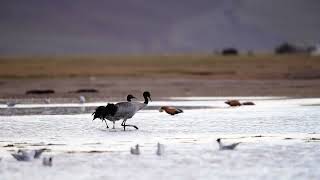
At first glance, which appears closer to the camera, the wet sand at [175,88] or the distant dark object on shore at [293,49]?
the wet sand at [175,88]

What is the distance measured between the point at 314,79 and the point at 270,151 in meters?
35.0

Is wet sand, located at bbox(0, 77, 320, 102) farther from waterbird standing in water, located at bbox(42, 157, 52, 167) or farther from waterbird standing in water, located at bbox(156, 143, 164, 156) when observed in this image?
waterbird standing in water, located at bbox(42, 157, 52, 167)

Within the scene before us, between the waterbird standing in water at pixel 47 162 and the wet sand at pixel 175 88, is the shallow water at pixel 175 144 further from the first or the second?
the wet sand at pixel 175 88

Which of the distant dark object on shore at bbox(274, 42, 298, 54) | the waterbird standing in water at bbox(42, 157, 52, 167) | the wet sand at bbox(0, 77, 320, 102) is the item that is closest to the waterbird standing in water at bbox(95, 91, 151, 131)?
the waterbird standing in water at bbox(42, 157, 52, 167)

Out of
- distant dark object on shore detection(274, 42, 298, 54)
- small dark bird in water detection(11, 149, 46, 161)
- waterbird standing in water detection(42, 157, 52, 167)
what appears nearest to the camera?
waterbird standing in water detection(42, 157, 52, 167)

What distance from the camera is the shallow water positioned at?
12711mm

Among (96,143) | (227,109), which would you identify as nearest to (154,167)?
(96,143)

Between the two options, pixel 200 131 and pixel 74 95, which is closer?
pixel 200 131

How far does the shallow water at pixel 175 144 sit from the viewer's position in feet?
41.7

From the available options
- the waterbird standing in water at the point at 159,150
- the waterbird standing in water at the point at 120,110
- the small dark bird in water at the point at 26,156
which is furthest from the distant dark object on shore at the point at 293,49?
the small dark bird in water at the point at 26,156

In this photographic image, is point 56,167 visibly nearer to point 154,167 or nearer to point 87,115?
point 154,167

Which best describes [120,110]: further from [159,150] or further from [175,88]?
[175,88]

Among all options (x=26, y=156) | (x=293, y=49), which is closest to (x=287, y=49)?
(x=293, y=49)

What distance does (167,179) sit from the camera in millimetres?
12031
